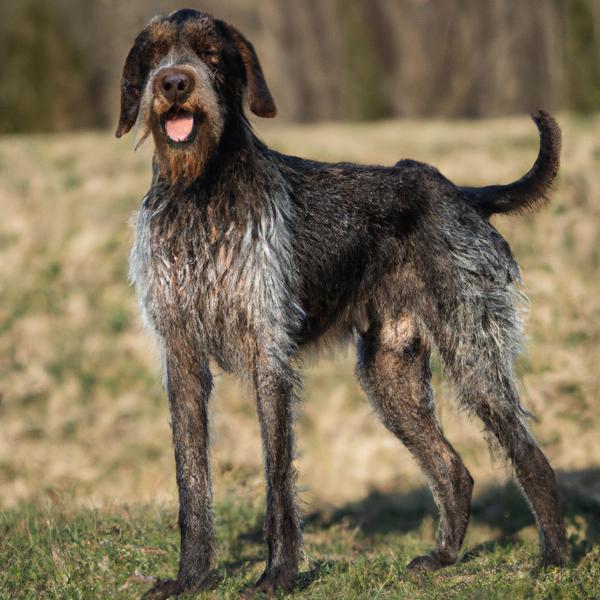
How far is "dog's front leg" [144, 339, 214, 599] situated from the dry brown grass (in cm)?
191

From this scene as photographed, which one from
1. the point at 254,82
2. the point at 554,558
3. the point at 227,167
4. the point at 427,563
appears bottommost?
the point at 427,563

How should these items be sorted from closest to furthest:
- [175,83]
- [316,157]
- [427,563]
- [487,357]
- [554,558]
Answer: [175,83], [554,558], [427,563], [487,357], [316,157]

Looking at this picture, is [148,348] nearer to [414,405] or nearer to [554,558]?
[414,405]

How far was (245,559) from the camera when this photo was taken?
6207mm

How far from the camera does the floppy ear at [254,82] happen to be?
5230mm

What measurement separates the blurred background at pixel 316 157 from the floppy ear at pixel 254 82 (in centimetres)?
148

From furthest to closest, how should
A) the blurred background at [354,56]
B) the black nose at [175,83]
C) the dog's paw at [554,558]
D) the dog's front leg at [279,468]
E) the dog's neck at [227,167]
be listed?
the blurred background at [354,56] < the dog's paw at [554,558] < the dog's neck at [227,167] < the dog's front leg at [279,468] < the black nose at [175,83]

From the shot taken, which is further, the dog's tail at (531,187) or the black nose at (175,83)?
the dog's tail at (531,187)

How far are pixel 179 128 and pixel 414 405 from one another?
7.17ft

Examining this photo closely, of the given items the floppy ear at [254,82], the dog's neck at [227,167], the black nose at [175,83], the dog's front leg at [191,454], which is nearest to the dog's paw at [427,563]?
the dog's front leg at [191,454]

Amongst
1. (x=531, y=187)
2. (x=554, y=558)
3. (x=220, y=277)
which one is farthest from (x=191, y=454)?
(x=531, y=187)

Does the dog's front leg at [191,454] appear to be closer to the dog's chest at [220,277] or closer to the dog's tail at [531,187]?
the dog's chest at [220,277]

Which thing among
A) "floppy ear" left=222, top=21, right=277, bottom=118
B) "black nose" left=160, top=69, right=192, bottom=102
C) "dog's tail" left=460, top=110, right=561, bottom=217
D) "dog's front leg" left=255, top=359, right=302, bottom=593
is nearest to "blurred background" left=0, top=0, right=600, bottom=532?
"dog's front leg" left=255, top=359, right=302, bottom=593

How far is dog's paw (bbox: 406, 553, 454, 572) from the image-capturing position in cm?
560
